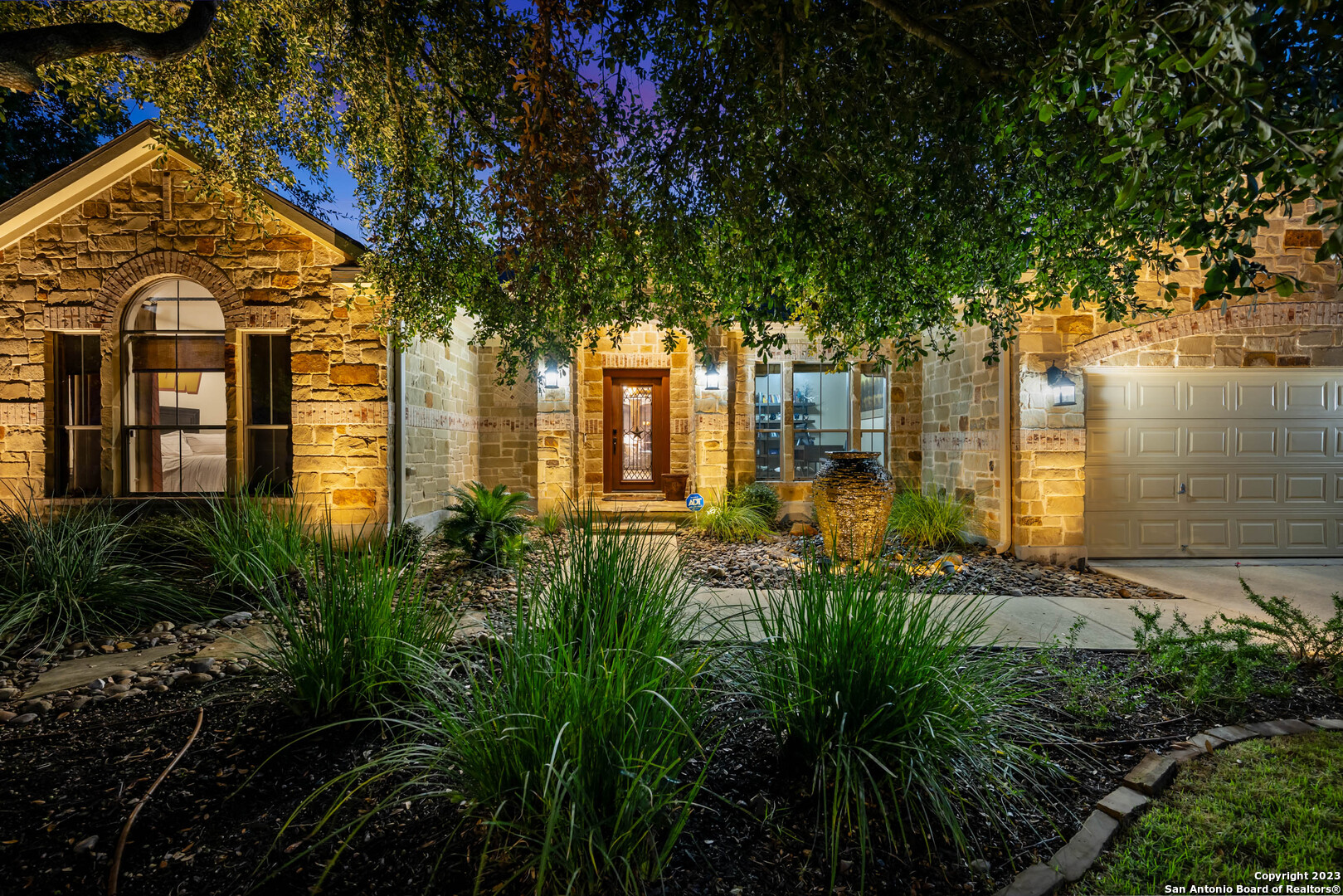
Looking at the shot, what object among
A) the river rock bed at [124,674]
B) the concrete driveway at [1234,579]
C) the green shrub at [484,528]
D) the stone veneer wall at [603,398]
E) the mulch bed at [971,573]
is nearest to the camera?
the river rock bed at [124,674]

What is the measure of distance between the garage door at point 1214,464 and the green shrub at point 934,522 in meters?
1.26

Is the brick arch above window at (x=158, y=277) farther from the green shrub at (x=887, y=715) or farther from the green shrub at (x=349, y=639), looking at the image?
the green shrub at (x=887, y=715)

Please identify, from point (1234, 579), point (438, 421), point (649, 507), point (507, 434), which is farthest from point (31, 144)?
point (1234, 579)

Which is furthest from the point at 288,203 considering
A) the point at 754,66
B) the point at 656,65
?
the point at 754,66

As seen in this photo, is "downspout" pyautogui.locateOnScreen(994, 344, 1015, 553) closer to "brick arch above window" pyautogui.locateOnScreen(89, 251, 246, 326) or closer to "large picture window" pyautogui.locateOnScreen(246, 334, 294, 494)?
"large picture window" pyautogui.locateOnScreen(246, 334, 294, 494)

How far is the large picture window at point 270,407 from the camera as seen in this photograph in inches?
222

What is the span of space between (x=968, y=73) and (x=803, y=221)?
3.42ft

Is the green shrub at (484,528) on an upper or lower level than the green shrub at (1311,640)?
upper

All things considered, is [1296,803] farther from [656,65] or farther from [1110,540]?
[1110,540]

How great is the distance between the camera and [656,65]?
10.7 feet

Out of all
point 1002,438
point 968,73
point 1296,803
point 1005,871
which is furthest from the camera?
point 1002,438

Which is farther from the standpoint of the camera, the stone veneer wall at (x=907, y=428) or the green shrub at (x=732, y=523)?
the stone veneer wall at (x=907, y=428)

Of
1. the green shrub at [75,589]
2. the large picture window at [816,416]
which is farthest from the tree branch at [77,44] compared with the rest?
the large picture window at [816,416]

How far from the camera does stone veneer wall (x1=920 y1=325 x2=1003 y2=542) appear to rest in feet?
20.8
